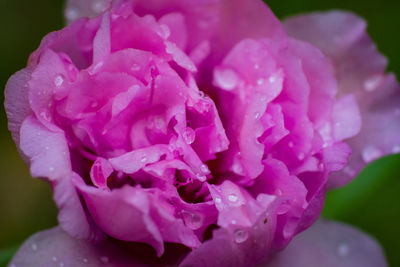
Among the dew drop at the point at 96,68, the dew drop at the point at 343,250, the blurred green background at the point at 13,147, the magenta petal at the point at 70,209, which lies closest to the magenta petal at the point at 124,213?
the magenta petal at the point at 70,209

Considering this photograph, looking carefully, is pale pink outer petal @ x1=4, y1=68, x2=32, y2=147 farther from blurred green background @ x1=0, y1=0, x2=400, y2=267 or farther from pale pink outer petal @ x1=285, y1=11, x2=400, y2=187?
blurred green background @ x1=0, y1=0, x2=400, y2=267

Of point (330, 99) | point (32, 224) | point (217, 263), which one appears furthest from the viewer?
point (32, 224)

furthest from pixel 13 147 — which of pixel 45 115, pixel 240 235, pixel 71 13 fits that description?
pixel 240 235

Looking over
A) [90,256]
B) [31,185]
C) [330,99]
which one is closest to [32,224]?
[31,185]

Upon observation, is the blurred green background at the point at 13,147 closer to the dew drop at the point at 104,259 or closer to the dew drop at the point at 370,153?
the dew drop at the point at 370,153

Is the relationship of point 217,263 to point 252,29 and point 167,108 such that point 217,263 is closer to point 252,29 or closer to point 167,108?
point 167,108

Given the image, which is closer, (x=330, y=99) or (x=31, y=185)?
(x=330, y=99)
